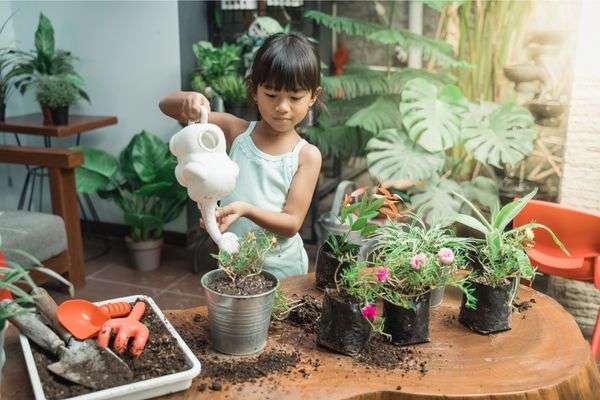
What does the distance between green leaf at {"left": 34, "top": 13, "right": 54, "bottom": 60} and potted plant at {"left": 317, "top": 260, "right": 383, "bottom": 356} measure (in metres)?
2.71

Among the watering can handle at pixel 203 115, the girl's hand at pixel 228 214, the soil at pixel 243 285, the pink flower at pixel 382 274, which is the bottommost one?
the soil at pixel 243 285

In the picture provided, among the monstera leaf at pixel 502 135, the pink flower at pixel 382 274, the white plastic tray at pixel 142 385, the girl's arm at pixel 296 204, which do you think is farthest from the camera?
the monstera leaf at pixel 502 135

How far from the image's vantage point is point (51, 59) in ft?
10.6

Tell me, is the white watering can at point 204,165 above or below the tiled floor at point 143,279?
above

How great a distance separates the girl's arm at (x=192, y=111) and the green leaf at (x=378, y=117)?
66.0 inches

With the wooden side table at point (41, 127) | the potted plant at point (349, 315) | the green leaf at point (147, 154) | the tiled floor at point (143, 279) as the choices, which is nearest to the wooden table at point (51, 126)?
the wooden side table at point (41, 127)

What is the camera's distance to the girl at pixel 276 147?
125cm

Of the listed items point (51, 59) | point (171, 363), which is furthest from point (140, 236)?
point (171, 363)

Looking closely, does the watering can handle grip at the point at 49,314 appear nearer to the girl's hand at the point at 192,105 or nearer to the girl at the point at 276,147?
the girl at the point at 276,147

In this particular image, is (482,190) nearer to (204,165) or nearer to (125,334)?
(204,165)

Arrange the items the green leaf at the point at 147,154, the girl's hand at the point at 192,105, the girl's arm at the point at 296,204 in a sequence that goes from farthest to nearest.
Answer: the green leaf at the point at 147,154 → the girl's arm at the point at 296,204 → the girl's hand at the point at 192,105

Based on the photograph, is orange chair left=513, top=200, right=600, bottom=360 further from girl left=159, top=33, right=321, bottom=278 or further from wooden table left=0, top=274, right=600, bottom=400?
girl left=159, top=33, right=321, bottom=278

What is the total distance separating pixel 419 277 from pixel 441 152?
1.89 meters

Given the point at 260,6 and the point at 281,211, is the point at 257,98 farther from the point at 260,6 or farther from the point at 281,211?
the point at 260,6
